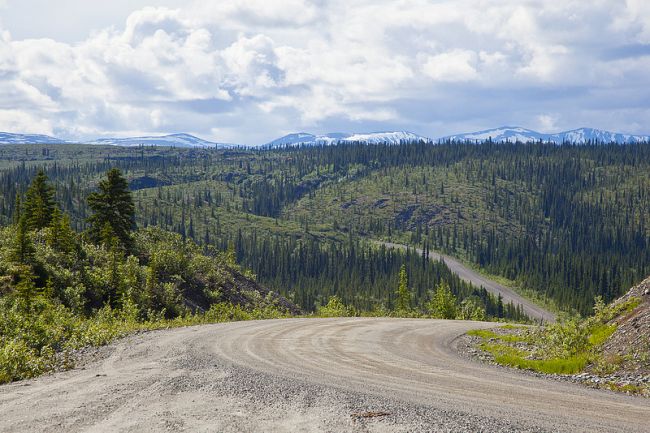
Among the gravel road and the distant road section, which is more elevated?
the gravel road

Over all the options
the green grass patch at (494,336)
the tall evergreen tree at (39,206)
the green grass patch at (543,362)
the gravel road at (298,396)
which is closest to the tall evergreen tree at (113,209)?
the tall evergreen tree at (39,206)

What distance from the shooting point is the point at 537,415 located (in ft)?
36.1

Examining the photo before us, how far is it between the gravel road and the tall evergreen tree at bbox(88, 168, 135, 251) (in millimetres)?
27826

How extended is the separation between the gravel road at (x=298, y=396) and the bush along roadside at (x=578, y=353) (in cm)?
146

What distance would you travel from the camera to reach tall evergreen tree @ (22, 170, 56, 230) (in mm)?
50250

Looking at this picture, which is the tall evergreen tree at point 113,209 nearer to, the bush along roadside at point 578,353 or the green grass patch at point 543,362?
the bush along roadside at point 578,353

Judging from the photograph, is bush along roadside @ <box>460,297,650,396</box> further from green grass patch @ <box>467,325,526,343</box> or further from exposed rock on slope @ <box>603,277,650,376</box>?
green grass patch @ <box>467,325,526,343</box>

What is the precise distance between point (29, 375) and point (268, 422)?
8.90 metres

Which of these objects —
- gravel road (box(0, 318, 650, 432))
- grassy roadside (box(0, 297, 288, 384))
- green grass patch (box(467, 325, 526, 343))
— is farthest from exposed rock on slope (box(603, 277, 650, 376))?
grassy roadside (box(0, 297, 288, 384))

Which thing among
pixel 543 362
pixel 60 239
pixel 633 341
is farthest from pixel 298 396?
pixel 60 239

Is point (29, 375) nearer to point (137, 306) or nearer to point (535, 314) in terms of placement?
point (137, 306)

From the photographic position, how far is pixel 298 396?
1233cm

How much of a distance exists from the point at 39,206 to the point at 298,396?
4804 centimetres

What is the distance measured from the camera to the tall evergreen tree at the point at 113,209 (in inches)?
1788
